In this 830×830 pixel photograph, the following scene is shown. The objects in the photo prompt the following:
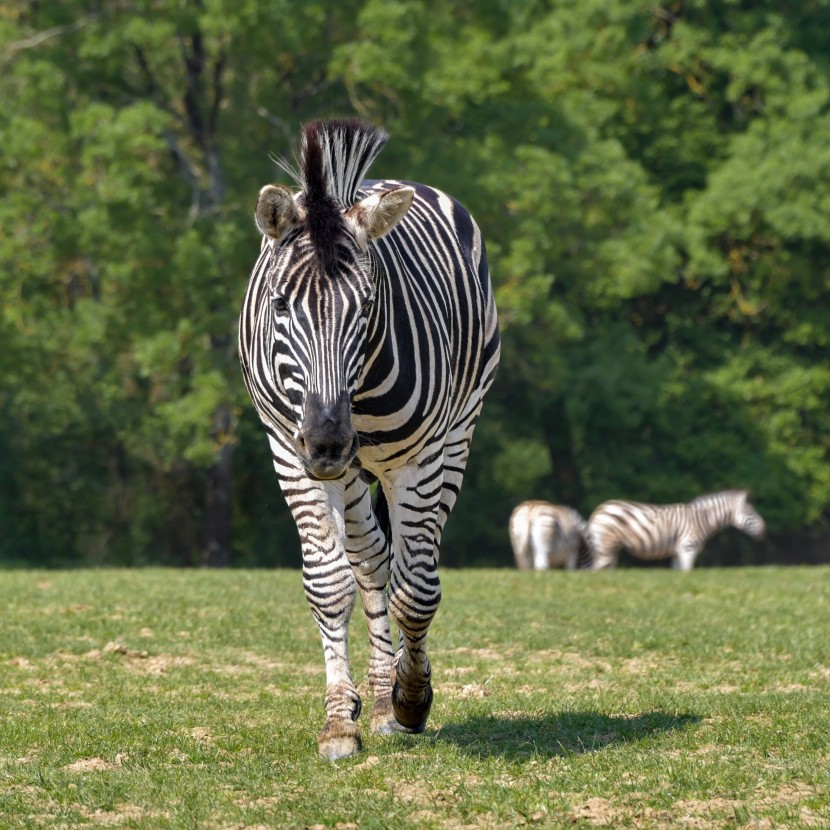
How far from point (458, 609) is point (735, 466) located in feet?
61.6

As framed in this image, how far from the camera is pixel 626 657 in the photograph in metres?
9.83

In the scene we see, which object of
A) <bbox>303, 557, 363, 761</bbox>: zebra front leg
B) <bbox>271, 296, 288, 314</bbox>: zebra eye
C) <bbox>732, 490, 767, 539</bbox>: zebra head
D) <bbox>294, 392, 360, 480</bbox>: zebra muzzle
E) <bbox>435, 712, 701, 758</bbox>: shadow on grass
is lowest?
<bbox>732, 490, 767, 539</bbox>: zebra head

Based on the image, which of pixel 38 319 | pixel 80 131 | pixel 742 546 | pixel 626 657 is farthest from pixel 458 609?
pixel 742 546

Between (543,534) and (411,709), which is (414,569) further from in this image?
(543,534)

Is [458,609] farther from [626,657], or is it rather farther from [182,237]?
[182,237]

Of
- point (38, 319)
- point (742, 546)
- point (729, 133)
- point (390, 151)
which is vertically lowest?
point (742, 546)

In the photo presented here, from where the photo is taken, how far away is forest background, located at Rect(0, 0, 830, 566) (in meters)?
23.4

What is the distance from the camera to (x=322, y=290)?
19.2 ft

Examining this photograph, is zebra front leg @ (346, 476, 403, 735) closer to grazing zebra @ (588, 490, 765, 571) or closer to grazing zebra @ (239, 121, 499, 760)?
grazing zebra @ (239, 121, 499, 760)

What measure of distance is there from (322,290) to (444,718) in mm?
2580

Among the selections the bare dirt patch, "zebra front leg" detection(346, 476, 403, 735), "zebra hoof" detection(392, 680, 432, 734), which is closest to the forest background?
"zebra front leg" detection(346, 476, 403, 735)

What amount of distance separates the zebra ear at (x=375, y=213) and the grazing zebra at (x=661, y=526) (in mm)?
19108

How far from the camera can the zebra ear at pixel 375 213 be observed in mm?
6066

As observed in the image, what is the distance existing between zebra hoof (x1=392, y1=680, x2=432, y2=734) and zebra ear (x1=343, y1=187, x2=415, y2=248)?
210 centimetres
